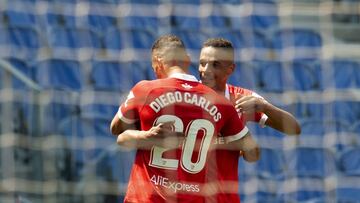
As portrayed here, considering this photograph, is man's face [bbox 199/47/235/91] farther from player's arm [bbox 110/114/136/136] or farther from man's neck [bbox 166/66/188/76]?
player's arm [bbox 110/114/136/136]

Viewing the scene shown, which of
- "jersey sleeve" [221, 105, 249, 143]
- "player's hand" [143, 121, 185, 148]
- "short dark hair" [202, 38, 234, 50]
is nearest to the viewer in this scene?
"player's hand" [143, 121, 185, 148]

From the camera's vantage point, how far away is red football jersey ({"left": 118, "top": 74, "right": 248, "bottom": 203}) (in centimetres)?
213

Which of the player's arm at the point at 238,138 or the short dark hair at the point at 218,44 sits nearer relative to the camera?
the player's arm at the point at 238,138

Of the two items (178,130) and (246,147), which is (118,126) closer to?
(178,130)

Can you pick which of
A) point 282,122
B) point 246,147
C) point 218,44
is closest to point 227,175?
point 246,147

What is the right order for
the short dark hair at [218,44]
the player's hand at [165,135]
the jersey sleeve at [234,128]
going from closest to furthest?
1. the player's hand at [165,135]
2. the jersey sleeve at [234,128]
3. the short dark hair at [218,44]

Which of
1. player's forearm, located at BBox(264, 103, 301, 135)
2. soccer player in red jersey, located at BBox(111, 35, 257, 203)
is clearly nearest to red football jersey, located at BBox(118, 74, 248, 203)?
soccer player in red jersey, located at BBox(111, 35, 257, 203)

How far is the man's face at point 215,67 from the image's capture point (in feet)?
7.38

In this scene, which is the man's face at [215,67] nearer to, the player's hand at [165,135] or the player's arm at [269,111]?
the player's arm at [269,111]

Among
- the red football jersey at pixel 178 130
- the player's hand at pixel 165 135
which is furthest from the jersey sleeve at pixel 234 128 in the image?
the player's hand at pixel 165 135

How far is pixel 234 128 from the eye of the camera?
2.19 meters

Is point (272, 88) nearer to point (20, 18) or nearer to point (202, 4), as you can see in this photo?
point (202, 4)

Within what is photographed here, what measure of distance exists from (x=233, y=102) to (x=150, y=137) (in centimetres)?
27

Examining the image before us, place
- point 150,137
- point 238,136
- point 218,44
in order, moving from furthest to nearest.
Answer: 1. point 218,44
2. point 238,136
3. point 150,137
